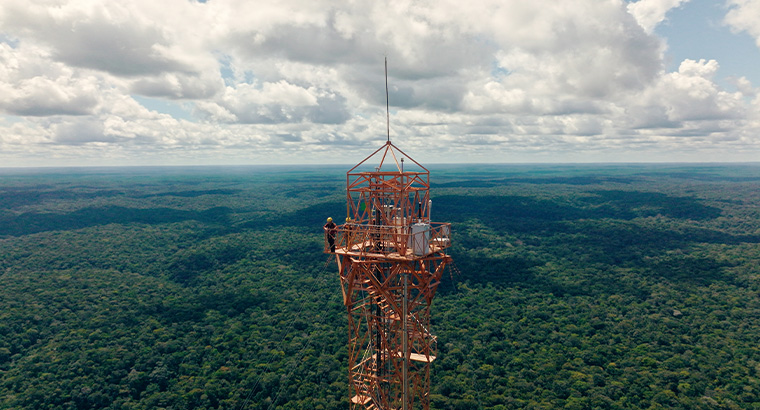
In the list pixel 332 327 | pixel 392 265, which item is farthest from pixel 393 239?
pixel 332 327

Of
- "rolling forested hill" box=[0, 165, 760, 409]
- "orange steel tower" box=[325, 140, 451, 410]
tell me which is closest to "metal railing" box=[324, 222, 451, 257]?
"orange steel tower" box=[325, 140, 451, 410]

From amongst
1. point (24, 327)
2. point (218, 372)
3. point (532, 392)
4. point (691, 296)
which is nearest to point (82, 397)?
point (218, 372)

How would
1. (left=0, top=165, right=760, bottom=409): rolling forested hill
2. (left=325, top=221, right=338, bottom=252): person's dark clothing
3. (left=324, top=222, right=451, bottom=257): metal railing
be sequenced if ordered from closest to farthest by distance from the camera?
(left=324, top=222, right=451, bottom=257): metal railing → (left=325, top=221, right=338, bottom=252): person's dark clothing → (left=0, top=165, right=760, bottom=409): rolling forested hill

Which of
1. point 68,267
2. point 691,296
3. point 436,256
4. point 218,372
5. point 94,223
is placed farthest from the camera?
point 94,223

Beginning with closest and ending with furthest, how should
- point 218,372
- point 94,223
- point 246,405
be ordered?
point 246,405, point 218,372, point 94,223

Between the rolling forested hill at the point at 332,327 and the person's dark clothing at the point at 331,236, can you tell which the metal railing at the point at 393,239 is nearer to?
the person's dark clothing at the point at 331,236

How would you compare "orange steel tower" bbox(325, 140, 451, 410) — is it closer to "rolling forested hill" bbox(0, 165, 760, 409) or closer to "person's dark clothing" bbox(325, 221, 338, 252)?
"person's dark clothing" bbox(325, 221, 338, 252)

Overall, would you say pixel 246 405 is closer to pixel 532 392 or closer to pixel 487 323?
pixel 532 392

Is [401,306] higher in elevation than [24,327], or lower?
higher
